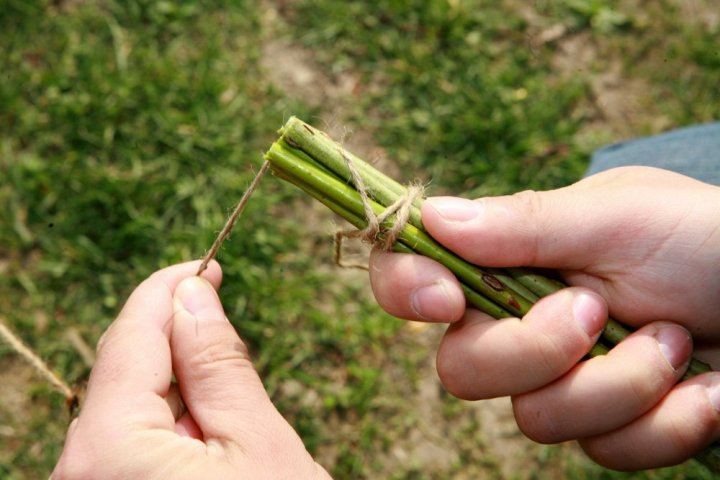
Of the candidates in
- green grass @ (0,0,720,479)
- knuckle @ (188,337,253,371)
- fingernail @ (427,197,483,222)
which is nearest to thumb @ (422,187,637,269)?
fingernail @ (427,197,483,222)

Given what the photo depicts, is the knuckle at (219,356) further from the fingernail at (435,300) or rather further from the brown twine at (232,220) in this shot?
the fingernail at (435,300)

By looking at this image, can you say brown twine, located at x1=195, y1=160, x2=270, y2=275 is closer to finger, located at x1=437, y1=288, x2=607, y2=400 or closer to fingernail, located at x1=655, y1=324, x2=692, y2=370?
finger, located at x1=437, y1=288, x2=607, y2=400

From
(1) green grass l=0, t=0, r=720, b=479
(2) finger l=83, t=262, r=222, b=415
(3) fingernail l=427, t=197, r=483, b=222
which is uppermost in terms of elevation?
(3) fingernail l=427, t=197, r=483, b=222

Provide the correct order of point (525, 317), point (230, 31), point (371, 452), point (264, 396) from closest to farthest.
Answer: point (264, 396) < point (525, 317) < point (371, 452) < point (230, 31)

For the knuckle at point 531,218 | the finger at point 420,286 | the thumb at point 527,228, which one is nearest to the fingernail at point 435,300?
the finger at point 420,286

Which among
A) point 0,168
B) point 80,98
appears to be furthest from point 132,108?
point 0,168

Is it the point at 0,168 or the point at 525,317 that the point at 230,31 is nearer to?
the point at 0,168

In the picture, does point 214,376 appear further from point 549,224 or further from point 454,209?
point 549,224
